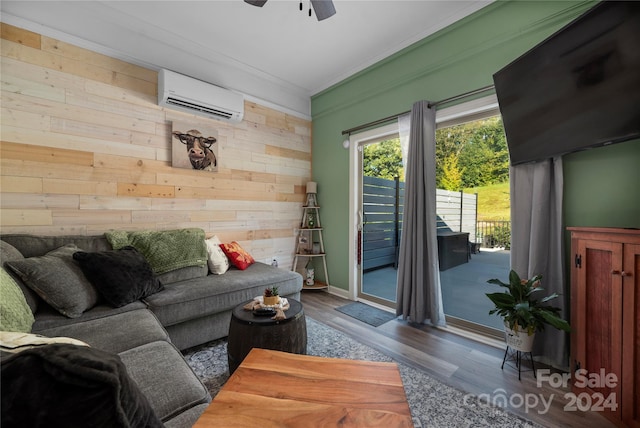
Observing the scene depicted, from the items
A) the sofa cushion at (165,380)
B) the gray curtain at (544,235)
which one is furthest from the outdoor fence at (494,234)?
the sofa cushion at (165,380)

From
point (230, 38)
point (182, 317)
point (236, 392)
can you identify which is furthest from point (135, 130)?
point (236, 392)

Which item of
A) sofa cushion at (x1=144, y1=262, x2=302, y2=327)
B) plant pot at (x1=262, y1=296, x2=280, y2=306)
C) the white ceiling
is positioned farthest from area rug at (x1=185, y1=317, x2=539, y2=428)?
the white ceiling

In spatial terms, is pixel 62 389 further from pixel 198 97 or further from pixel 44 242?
pixel 198 97

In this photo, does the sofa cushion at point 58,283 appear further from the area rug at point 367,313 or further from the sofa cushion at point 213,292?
the area rug at point 367,313

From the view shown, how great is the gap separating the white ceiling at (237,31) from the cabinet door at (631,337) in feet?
7.68

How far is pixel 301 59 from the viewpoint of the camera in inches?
129

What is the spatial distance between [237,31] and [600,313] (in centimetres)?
377

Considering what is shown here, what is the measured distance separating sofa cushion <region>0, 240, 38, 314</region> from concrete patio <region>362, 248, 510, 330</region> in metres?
3.32

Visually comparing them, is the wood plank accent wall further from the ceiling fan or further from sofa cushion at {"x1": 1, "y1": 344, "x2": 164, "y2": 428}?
sofa cushion at {"x1": 1, "y1": 344, "x2": 164, "y2": 428}

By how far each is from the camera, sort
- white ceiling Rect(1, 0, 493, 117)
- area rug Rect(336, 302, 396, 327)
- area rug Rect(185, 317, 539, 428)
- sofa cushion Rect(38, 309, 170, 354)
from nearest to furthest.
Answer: sofa cushion Rect(38, 309, 170, 354) < area rug Rect(185, 317, 539, 428) < white ceiling Rect(1, 0, 493, 117) < area rug Rect(336, 302, 396, 327)

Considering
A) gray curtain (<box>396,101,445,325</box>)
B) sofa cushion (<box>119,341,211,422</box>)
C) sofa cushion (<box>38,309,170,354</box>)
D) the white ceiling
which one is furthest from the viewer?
gray curtain (<box>396,101,445,325</box>)

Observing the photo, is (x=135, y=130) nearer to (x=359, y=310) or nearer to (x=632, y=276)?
(x=359, y=310)

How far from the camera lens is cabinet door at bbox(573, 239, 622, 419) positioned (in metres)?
1.46

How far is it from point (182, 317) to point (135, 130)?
1.95 meters
